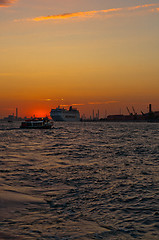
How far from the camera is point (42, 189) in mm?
11484

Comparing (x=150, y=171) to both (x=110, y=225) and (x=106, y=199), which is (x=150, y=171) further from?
(x=110, y=225)

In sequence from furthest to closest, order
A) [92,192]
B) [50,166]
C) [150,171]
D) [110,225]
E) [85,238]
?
[50,166] → [150,171] → [92,192] → [110,225] → [85,238]

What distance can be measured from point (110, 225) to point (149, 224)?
1056mm

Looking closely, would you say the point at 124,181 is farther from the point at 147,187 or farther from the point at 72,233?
the point at 72,233

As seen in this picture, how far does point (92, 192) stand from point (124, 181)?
8.62 ft

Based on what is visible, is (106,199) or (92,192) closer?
(106,199)

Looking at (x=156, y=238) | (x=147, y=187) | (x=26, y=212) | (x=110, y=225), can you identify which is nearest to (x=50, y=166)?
(x=147, y=187)

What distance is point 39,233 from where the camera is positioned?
261 inches

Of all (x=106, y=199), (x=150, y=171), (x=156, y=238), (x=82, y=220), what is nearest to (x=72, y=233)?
(x=82, y=220)

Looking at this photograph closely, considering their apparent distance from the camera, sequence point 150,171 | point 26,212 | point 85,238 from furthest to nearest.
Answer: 1. point 150,171
2. point 26,212
3. point 85,238

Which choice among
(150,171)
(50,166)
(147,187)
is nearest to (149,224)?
(147,187)

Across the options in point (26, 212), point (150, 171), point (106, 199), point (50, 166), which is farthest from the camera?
point (50, 166)

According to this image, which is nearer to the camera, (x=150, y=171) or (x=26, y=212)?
(x=26, y=212)

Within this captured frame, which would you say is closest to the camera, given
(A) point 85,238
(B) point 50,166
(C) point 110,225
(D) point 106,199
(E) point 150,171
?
(A) point 85,238
